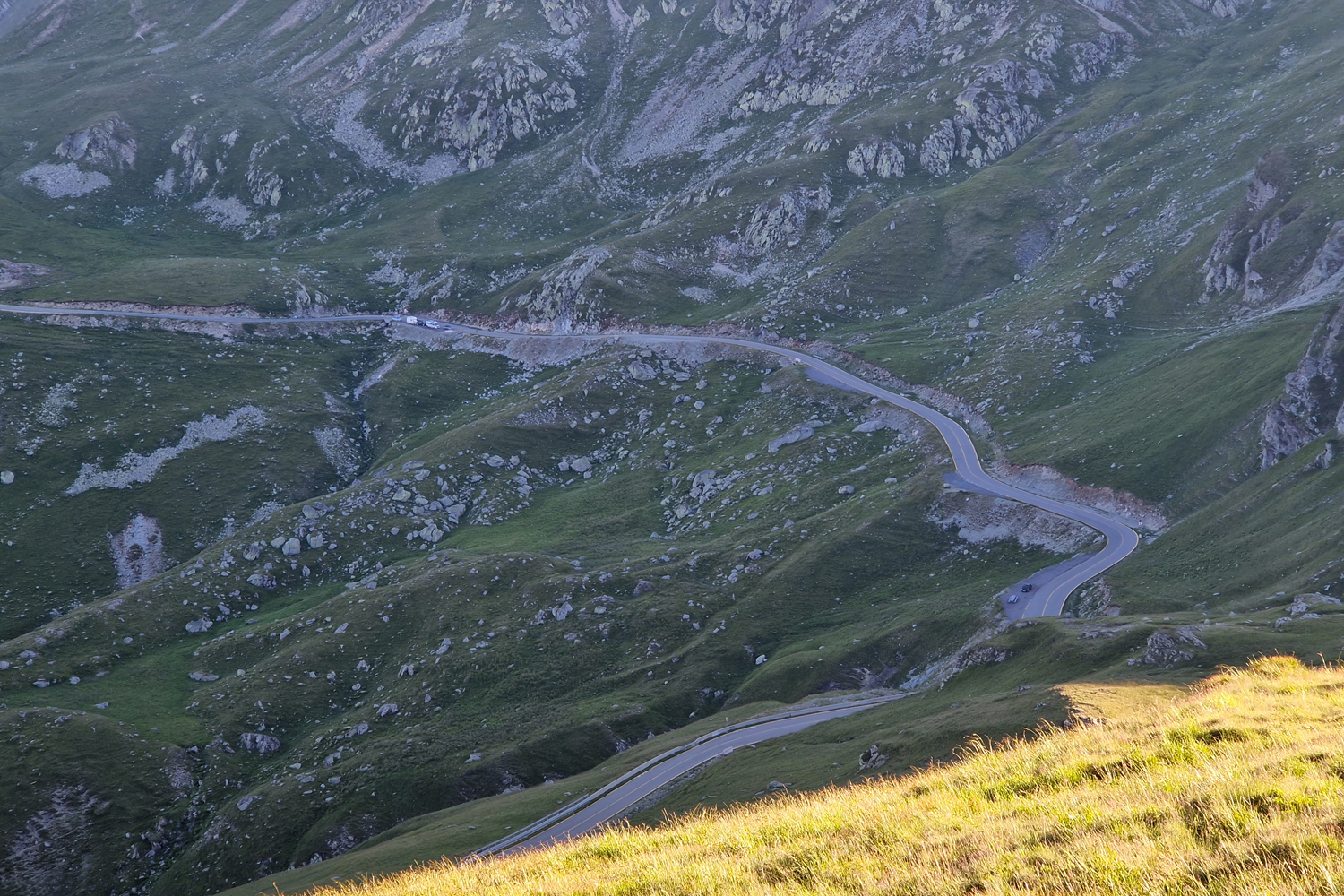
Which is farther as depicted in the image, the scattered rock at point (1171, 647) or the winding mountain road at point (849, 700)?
the winding mountain road at point (849, 700)

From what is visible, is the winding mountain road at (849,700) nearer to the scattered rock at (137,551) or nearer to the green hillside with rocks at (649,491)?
the green hillside with rocks at (649,491)

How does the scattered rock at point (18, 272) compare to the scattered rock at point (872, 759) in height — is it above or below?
above

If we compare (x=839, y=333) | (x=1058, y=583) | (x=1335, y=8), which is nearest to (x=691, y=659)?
(x=1058, y=583)

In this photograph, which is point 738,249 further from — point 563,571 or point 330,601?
point 330,601

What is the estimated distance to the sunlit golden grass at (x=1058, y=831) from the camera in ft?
39.5

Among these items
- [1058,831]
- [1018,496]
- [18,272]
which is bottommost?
[1018,496]

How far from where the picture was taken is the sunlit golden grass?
12047 mm

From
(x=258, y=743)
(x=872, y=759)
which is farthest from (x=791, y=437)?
(x=872, y=759)

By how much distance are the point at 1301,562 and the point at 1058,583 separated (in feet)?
67.3

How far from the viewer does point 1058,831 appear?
1448 cm

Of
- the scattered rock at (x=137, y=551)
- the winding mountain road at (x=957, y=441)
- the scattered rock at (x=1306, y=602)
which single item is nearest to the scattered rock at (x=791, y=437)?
the winding mountain road at (x=957, y=441)

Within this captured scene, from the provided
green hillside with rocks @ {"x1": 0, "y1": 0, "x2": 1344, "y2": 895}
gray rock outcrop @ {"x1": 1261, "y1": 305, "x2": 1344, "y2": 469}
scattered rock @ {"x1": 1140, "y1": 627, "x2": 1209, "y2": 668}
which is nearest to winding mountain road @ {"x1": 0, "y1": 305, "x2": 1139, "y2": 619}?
green hillside with rocks @ {"x1": 0, "y1": 0, "x2": 1344, "y2": 895}

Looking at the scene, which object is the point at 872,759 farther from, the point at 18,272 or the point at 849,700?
the point at 18,272

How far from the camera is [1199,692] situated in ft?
88.5
